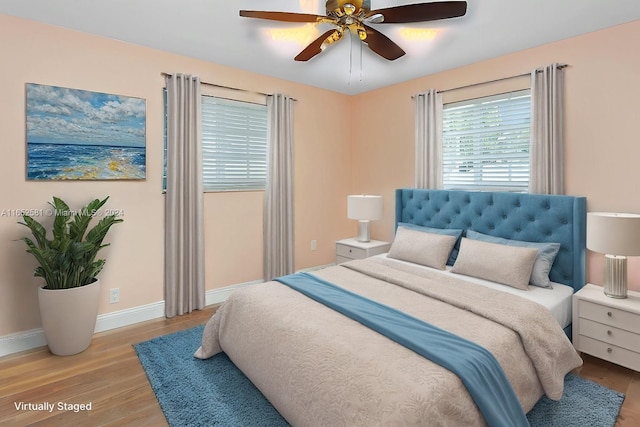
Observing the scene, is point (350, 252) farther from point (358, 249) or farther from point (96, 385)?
point (96, 385)

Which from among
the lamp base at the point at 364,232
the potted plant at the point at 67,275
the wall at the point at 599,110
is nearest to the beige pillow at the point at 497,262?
the wall at the point at 599,110

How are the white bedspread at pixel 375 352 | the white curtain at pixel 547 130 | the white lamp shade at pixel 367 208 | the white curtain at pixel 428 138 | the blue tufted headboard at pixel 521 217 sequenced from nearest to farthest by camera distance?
1. the white bedspread at pixel 375 352
2. the blue tufted headboard at pixel 521 217
3. the white curtain at pixel 547 130
4. the white curtain at pixel 428 138
5. the white lamp shade at pixel 367 208

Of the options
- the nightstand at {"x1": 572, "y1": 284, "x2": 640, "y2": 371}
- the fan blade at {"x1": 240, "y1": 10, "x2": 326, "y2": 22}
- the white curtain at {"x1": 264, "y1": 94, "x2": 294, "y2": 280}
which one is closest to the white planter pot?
the white curtain at {"x1": 264, "y1": 94, "x2": 294, "y2": 280}

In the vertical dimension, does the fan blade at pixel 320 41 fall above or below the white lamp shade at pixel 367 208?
above

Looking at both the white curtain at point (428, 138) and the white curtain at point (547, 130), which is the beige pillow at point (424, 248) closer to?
the white curtain at point (428, 138)

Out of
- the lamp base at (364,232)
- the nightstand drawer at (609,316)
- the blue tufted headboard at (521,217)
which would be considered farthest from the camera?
the lamp base at (364,232)

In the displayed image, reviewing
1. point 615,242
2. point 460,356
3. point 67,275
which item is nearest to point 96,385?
point 67,275

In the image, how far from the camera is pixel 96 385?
2275mm

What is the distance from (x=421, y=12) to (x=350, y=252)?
9.15 ft

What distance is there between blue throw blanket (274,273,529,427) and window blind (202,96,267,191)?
2.24 m

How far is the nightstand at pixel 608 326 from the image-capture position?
229 centimetres

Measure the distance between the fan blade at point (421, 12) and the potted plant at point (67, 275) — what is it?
8.22 feet

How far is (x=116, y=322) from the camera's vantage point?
3.11 metres

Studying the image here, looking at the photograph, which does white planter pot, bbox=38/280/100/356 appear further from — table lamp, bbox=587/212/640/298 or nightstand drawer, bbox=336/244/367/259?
table lamp, bbox=587/212/640/298
